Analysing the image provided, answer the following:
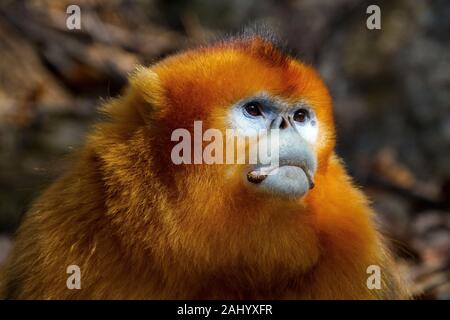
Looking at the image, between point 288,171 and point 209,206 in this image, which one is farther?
point 209,206

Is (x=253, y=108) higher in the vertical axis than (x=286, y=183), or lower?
higher

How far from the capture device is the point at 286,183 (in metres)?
2.98

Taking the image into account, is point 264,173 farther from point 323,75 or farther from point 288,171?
point 323,75

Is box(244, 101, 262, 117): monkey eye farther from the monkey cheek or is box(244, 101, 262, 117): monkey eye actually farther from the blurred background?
the blurred background

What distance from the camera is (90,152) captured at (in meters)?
3.40

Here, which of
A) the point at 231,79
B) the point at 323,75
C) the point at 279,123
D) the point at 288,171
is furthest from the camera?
the point at 323,75

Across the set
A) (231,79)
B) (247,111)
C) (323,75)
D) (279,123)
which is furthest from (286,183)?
(323,75)

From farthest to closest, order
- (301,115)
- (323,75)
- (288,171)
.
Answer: (323,75) → (301,115) → (288,171)

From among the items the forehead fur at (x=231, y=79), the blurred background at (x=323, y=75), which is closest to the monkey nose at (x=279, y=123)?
the forehead fur at (x=231, y=79)

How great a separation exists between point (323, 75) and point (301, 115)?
4314mm

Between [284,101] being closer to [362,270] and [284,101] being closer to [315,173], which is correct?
[315,173]

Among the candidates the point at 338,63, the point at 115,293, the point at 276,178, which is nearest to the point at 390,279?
the point at 276,178

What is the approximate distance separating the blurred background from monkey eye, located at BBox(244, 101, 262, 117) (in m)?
3.20

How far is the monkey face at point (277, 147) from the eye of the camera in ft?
9.74
